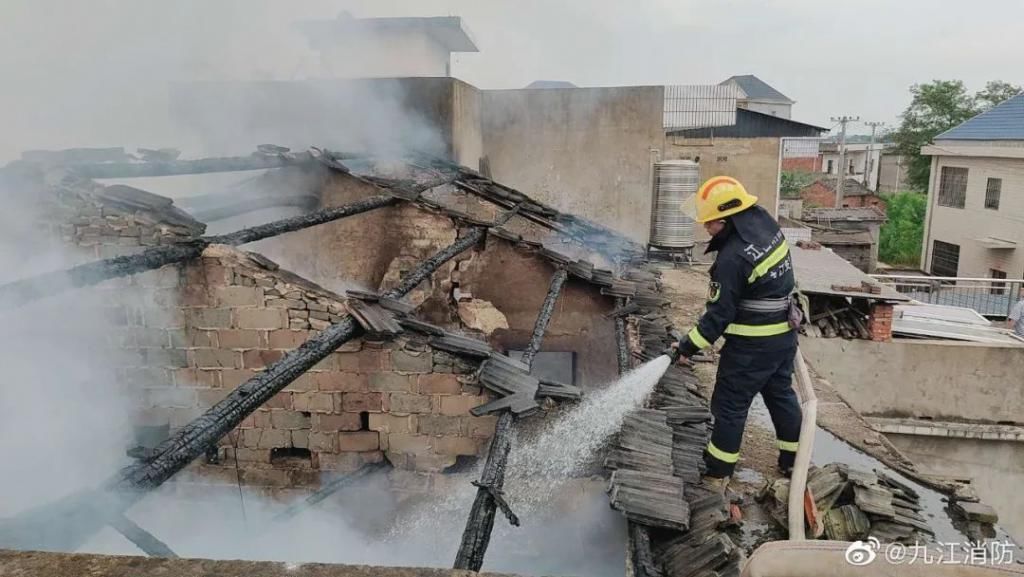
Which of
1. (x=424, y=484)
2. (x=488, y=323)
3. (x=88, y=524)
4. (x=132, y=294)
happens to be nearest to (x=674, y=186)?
(x=488, y=323)

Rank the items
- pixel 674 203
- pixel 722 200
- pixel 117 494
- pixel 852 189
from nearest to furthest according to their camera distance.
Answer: pixel 117 494 < pixel 722 200 < pixel 674 203 < pixel 852 189

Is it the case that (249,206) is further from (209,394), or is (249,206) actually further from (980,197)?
(980,197)

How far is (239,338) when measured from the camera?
507 cm

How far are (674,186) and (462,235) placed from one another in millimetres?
5076

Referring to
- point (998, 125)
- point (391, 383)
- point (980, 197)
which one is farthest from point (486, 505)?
point (998, 125)

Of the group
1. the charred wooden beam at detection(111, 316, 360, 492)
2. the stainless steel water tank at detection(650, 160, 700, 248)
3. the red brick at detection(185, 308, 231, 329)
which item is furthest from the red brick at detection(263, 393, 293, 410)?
the stainless steel water tank at detection(650, 160, 700, 248)

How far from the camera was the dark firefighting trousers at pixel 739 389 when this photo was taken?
12.0ft

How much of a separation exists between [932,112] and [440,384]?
35627 mm

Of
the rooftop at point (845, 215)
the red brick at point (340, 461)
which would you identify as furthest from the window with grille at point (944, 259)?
the red brick at point (340, 461)

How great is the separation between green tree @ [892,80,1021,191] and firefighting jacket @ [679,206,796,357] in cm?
3268

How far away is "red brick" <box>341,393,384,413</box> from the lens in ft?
16.1

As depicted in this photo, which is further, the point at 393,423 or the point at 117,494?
the point at 393,423

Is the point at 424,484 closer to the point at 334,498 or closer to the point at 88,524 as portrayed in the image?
the point at 334,498

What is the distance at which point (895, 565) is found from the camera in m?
1.26
